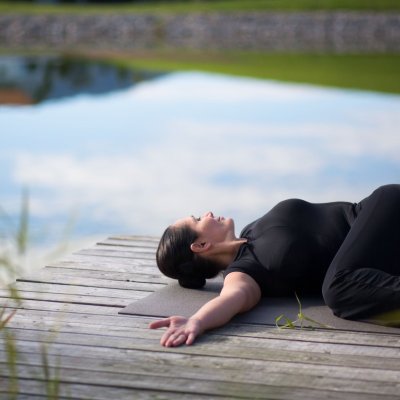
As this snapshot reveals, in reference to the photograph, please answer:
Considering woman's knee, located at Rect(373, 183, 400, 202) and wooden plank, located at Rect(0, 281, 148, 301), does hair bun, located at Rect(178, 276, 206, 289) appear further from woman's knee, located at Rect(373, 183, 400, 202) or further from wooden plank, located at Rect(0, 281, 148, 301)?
woman's knee, located at Rect(373, 183, 400, 202)

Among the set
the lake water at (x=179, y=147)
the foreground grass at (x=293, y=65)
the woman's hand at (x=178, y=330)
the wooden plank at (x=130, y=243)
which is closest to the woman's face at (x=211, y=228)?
the woman's hand at (x=178, y=330)

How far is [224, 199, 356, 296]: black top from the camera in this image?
3580 millimetres

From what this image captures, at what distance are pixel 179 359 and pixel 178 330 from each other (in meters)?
0.20

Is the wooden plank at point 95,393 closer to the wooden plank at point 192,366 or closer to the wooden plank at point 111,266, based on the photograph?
the wooden plank at point 192,366

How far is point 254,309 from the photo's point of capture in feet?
11.5

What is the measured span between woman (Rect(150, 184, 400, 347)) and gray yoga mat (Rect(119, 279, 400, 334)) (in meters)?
0.04

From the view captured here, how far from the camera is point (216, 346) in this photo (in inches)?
122

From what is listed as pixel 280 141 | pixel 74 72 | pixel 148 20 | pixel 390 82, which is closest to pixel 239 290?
pixel 280 141

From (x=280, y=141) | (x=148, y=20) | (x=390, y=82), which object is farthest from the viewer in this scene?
(x=148, y=20)

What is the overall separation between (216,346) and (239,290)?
0.36 metres

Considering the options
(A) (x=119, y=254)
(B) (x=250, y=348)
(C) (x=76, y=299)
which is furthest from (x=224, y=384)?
(A) (x=119, y=254)

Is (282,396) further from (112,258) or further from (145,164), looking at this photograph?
(145,164)

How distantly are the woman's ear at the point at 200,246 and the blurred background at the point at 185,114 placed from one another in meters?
0.45

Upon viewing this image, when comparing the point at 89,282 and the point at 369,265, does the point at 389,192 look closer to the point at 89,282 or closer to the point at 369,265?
the point at 369,265
